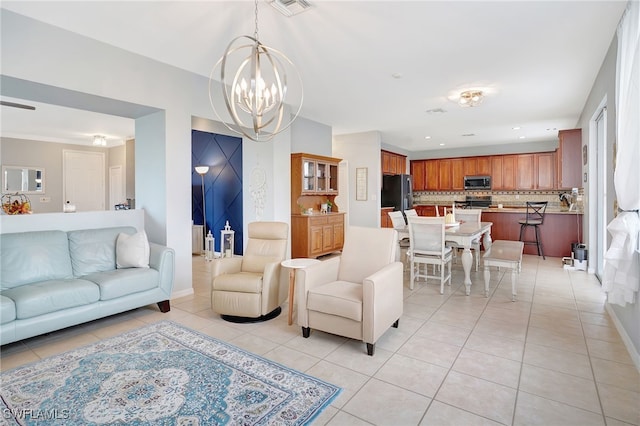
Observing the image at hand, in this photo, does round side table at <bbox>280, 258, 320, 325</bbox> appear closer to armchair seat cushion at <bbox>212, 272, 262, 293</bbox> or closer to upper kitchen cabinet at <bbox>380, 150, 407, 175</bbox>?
armchair seat cushion at <bbox>212, 272, 262, 293</bbox>

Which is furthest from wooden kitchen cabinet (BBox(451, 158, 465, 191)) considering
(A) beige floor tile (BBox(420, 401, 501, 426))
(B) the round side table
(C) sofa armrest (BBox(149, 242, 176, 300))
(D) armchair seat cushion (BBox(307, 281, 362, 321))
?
(A) beige floor tile (BBox(420, 401, 501, 426))

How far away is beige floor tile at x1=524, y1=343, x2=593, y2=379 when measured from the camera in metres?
2.33

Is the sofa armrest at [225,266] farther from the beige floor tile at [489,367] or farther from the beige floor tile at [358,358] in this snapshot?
the beige floor tile at [489,367]

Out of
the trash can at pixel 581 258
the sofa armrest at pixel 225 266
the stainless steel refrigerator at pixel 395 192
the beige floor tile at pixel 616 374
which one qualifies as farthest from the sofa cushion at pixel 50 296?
the stainless steel refrigerator at pixel 395 192

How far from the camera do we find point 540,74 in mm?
4125

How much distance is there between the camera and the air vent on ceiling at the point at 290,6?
2.58 metres

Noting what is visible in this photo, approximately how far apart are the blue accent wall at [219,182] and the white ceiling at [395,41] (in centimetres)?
215

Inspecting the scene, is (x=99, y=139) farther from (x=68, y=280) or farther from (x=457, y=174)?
(x=457, y=174)

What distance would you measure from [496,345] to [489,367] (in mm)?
425

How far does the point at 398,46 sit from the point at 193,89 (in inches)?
99.4

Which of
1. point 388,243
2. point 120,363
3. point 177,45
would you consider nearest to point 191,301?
point 120,363

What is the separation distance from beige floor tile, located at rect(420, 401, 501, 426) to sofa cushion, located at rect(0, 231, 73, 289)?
331 cm

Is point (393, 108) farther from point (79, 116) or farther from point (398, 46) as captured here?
point (79, 116)

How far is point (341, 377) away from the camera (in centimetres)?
225
